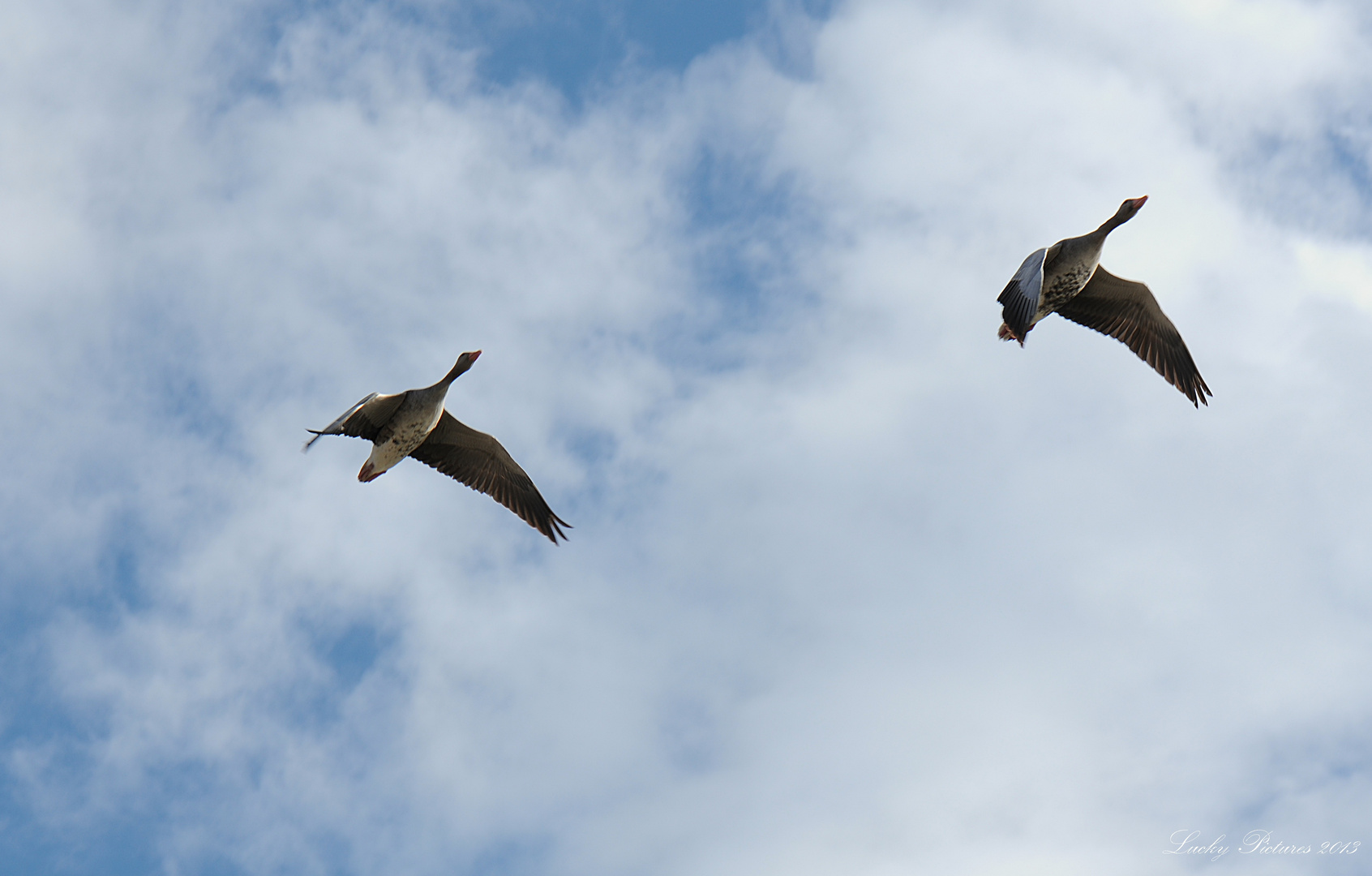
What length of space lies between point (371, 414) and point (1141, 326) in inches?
550

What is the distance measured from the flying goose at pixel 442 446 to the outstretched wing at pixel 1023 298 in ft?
29.2

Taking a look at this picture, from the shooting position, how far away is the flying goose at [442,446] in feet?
65.7

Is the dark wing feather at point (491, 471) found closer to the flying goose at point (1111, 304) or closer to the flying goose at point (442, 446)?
the flying goose at point (442, 446)

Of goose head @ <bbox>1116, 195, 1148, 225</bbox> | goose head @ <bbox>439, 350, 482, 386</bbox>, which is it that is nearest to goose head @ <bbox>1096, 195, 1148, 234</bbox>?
goose head @ <bbox>1116, 195, 1148, 225</bbox>

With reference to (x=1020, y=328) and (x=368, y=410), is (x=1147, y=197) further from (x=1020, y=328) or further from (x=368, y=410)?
(x=368, y=410)

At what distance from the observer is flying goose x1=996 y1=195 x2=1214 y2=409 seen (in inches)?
800

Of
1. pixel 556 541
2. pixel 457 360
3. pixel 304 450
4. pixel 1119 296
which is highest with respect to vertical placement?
pixel 1119 296

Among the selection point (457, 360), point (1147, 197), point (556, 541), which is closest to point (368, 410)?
point (457, 360)

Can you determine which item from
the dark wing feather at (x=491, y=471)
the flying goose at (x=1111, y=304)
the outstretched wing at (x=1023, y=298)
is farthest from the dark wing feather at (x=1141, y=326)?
the dark wing feather at (x=491, y=471)

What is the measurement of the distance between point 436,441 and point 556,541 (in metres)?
2.88

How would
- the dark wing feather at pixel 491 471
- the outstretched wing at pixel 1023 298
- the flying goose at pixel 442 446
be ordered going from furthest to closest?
the dark wing feather at pixel 491 471 < the flying goose at pixel 442 446 < the outstretched wing at pixel 1023 298

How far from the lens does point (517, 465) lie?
2233 cm

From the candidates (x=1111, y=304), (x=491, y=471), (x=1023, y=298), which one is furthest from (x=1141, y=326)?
(x=491, y=471)

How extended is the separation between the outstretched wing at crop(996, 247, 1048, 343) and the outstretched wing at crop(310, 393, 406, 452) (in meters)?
10.0
